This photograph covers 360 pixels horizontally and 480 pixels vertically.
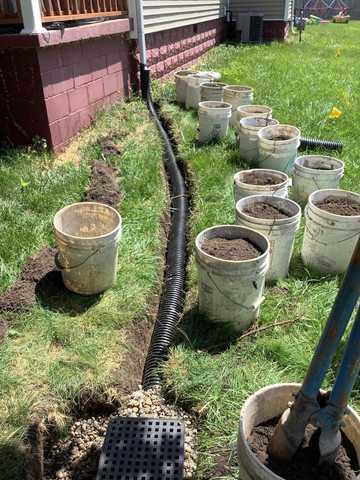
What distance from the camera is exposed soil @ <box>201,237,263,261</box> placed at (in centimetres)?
295

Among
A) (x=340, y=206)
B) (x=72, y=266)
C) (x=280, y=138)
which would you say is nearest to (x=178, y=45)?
(x=280, y=138)

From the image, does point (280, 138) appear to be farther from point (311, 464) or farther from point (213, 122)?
point (311, 464)

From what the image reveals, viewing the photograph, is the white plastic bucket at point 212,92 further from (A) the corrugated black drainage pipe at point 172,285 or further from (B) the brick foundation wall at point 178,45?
(A) the corrugated black drainage pipe at point 172,285

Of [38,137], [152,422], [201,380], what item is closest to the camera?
[152,422]

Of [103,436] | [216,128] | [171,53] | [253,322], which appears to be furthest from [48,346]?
[171,53]

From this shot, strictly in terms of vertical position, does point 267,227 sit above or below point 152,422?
above

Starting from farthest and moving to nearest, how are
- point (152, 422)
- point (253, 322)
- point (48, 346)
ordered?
1. point (253, 322)
2. point (48, 346)
3. point (152, 422)

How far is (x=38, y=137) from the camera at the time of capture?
16.9 feet

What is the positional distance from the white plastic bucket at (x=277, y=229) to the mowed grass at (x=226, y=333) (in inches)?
5.5

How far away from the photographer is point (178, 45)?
10.1 meters

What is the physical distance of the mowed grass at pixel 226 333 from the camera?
2.52 m

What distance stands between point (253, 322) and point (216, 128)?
11.9 ft

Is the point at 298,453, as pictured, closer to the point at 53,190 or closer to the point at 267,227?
the point at 267,227

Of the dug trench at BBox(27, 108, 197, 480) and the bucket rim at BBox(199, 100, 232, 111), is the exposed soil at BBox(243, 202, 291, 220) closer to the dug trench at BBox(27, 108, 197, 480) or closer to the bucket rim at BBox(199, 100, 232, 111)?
the dug trench at BBox(27, 108, 197, 480)
